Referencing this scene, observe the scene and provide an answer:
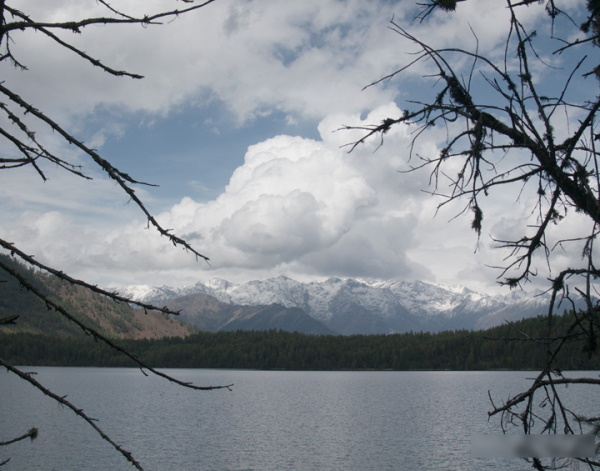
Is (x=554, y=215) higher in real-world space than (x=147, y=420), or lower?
higher

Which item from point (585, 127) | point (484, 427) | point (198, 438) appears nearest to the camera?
point (585, 127)

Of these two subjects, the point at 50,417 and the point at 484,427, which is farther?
the point at 50,417

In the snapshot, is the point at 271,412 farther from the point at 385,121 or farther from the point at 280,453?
the point at 385,121

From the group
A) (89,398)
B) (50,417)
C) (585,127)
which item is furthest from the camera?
(89,398)

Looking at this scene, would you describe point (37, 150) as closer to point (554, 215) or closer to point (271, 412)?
point (554, 215)

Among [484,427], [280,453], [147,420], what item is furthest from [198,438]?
[484,427]

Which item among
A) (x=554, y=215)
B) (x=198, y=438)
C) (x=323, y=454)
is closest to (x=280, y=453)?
(x=323, y=454)

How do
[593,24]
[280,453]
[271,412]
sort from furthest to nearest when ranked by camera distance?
1. [271,412]
2. [280,453]
3. [593,24]

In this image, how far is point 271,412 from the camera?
91.1 metres

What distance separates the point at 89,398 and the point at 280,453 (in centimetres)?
7619

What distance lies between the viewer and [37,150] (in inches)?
150

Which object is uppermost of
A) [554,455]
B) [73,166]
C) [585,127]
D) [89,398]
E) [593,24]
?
[593,24]

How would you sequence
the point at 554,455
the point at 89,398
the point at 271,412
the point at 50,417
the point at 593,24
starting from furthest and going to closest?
the point at 89,398
the point at 271,412
the point at 50,417
the point at 593,24
the point at 554,455

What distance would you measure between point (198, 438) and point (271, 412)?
31.0m
